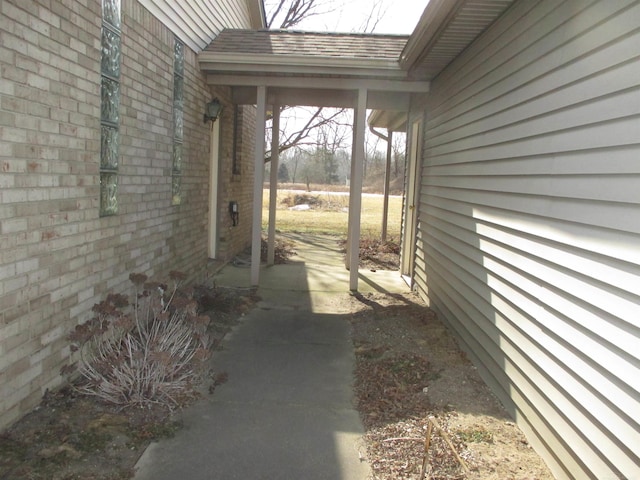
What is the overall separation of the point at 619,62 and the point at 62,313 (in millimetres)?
3627

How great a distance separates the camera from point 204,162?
7566 mm

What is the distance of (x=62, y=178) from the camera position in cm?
356

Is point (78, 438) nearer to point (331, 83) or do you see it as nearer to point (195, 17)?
point (195, 17)

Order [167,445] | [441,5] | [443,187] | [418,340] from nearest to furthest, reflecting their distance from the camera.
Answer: [167,445] → [441,5] → [418,340] → [443,187]

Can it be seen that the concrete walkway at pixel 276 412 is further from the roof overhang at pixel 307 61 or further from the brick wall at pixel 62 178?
the roof overhang at pixel 307 61

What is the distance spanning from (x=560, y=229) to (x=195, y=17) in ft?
18.4

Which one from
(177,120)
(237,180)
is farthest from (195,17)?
(237,180)

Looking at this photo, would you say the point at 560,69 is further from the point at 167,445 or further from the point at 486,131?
the point at 167,445

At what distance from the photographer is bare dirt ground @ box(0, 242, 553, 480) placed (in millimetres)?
2881

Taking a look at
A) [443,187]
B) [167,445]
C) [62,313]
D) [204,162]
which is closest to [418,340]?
[443,187]

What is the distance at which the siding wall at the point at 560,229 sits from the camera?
2.37 meters

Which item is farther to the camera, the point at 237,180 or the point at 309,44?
the point at 237,180

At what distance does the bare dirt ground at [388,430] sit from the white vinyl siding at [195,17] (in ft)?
12.5

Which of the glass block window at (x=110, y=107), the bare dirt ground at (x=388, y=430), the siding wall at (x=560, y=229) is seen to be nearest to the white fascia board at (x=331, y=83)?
the siding wall at (x=560, y=229)
